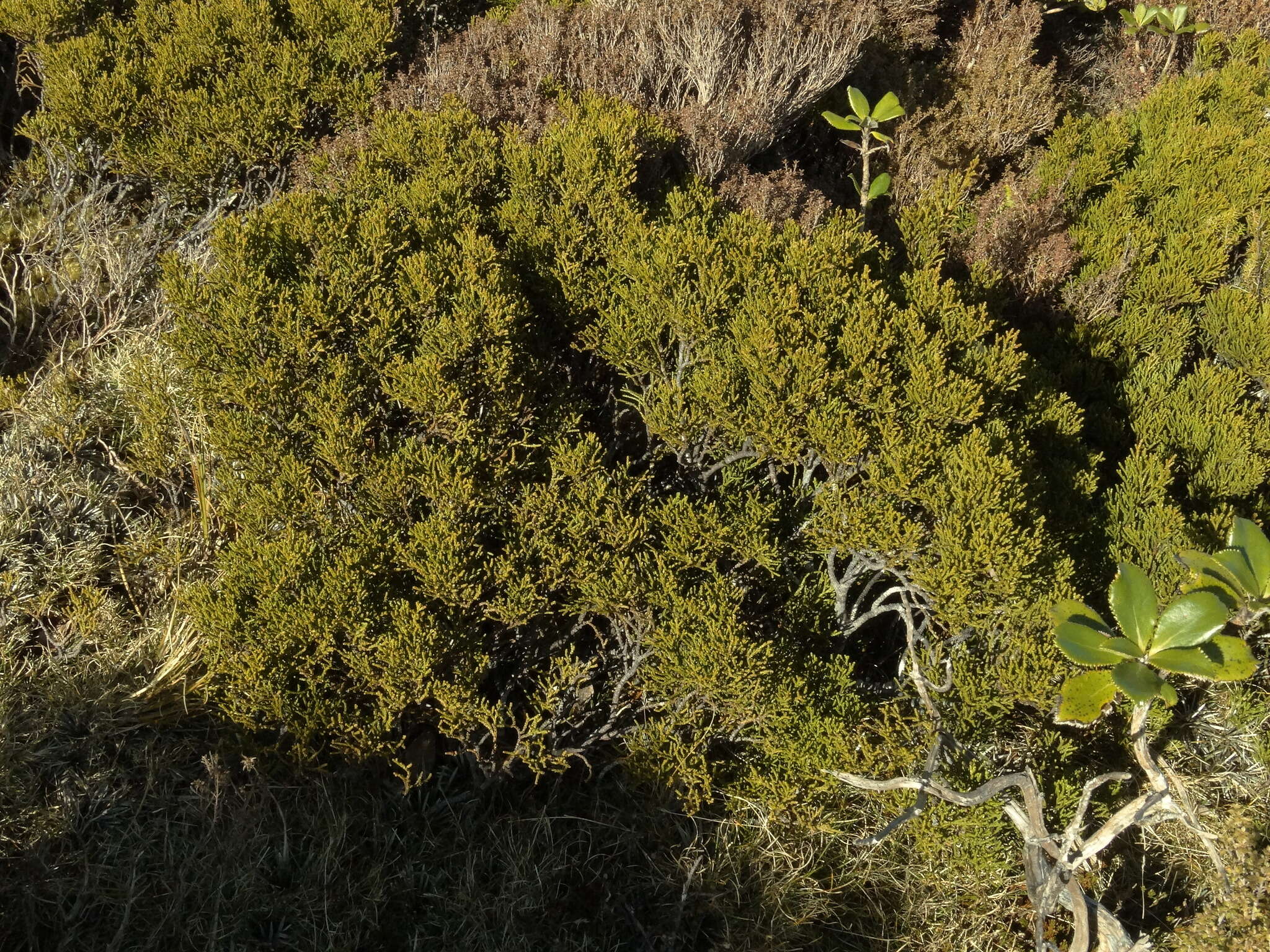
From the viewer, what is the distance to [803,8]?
16.9ft

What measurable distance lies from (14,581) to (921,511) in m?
2.97

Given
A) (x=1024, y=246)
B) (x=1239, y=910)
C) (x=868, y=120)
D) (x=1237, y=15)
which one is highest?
(x=1237, y=15)

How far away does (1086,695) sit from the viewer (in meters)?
2.50

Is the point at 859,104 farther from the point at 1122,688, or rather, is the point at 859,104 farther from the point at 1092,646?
the point at 1122,688

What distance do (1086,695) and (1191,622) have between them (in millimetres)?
316

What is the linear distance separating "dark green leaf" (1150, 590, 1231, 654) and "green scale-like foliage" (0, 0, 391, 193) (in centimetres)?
397

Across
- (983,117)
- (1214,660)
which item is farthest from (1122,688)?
(983,117)

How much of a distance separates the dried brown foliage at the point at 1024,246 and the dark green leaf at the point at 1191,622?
7.83ft

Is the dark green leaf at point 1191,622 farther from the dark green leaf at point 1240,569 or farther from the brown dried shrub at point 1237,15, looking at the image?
the brown dried shrub at point 1237,15

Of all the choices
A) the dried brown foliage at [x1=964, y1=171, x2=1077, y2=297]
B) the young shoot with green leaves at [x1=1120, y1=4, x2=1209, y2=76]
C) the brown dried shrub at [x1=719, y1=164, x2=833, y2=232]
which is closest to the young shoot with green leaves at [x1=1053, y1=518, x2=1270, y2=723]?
the brown dried shrub at [x1=719, y1=164, x2=833, y2=232]

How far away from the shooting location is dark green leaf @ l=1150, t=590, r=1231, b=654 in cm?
236

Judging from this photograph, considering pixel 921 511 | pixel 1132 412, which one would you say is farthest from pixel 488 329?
pixel 1132 412

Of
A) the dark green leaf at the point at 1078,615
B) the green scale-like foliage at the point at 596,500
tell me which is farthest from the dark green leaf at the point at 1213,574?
the green scale-like foliage at the point at 596,500

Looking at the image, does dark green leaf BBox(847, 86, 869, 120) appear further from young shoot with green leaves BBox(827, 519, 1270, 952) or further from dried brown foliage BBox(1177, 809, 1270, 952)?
dried brown foliage BBox(1177, 809, 1270, 952)
